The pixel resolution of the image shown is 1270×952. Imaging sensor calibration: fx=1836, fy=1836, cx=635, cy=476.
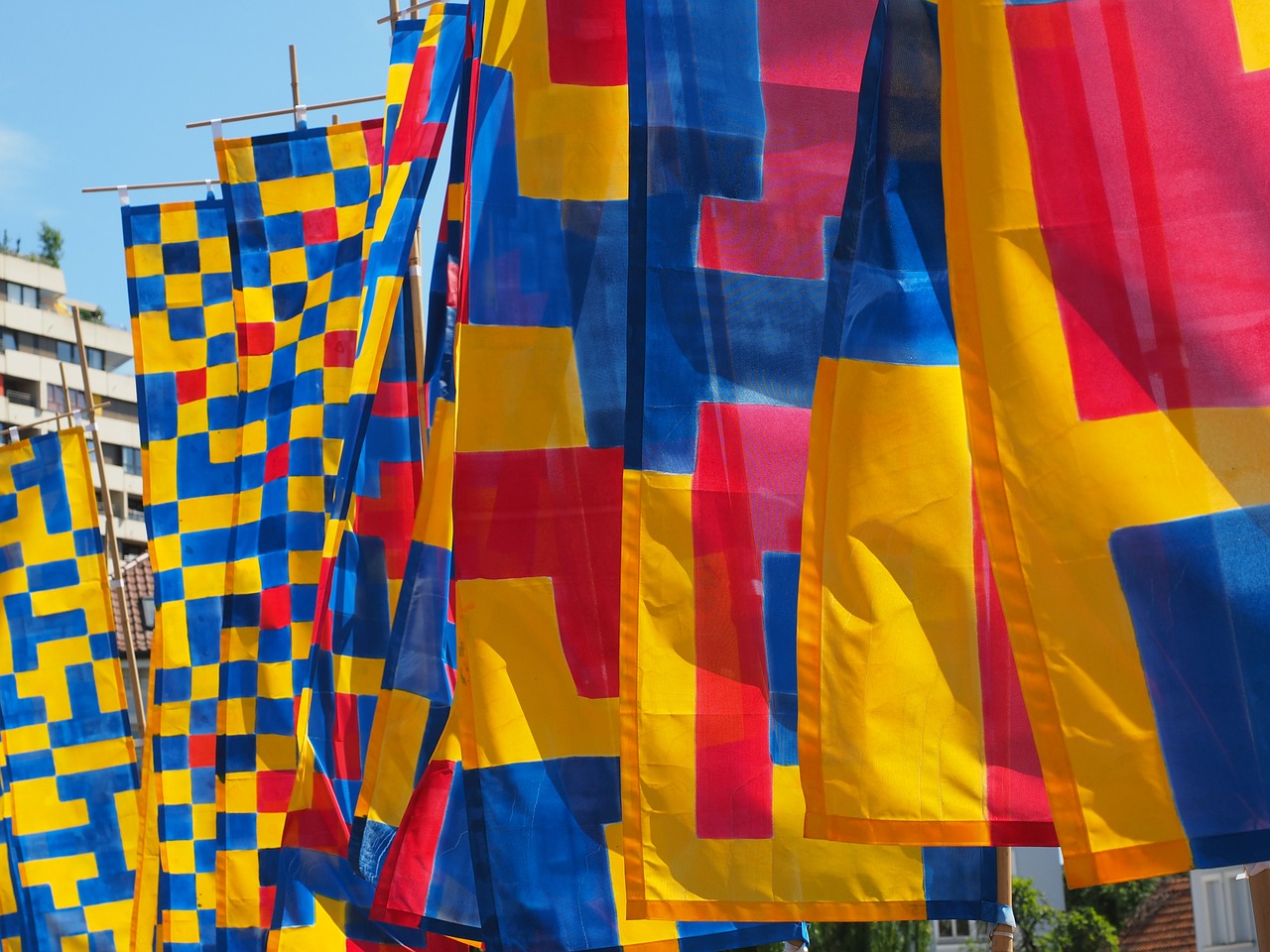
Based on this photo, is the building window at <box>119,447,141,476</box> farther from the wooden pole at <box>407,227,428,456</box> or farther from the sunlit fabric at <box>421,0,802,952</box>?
the sunlit fabric at <box>421,0,802,952</box>

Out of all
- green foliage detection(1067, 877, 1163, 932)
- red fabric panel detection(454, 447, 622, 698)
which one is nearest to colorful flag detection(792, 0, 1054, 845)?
red fabric panel detection(454, 447, 622, 698)

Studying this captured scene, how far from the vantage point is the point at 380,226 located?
8570 mm

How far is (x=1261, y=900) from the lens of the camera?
3.41 metres

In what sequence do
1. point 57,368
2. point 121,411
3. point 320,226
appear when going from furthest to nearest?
1. point 121,411
2. point 57,368
3. point 320,226

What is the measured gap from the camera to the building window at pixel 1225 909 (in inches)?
935

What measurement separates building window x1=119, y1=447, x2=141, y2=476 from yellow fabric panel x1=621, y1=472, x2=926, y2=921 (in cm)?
6239

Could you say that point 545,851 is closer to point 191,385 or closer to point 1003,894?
point 1003,894

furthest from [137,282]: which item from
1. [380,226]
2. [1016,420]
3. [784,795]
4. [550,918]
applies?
[1016,420]

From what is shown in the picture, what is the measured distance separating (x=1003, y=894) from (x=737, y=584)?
116cm

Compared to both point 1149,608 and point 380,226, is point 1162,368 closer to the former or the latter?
point 1149,608

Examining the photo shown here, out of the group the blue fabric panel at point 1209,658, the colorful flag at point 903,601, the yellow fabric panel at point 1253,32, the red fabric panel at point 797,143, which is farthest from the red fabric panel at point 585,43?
the blue fabric panel at point 1209,658

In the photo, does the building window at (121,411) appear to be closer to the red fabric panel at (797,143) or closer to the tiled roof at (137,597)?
the tiled roof at (137,597)

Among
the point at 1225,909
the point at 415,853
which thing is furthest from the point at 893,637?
the point at 1225,909

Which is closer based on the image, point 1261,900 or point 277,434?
point 1261,900
